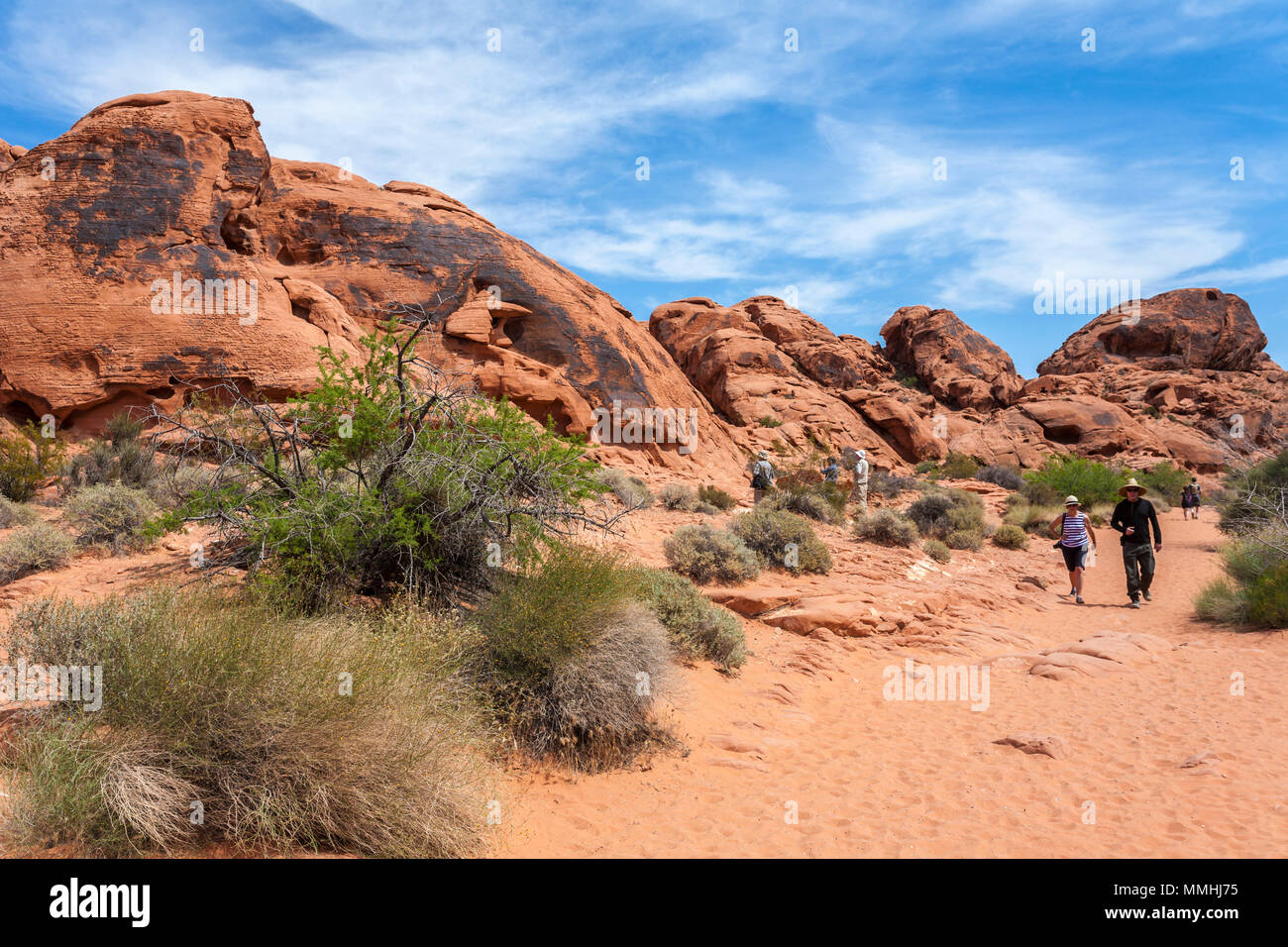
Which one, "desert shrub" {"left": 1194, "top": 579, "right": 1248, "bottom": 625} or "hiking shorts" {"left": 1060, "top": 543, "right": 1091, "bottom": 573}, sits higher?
"hiking shorts" {"left": 1060, "top": 543, "right": 1091, "bottom": 573}

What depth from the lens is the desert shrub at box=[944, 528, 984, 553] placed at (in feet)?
50.9

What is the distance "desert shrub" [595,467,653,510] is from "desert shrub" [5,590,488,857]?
32.6 ft

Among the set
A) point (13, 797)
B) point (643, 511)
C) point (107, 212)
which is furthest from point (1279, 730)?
point (107, 212)

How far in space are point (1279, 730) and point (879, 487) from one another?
1731 cm

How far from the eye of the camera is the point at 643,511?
14602 millimetres

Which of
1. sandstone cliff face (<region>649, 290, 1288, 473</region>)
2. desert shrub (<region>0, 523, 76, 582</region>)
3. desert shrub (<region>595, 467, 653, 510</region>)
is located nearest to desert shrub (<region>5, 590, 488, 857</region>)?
desert shrub (<region>0, 523, 76, 582</region>)

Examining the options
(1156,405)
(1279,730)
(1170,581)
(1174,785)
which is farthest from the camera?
(1156,405)

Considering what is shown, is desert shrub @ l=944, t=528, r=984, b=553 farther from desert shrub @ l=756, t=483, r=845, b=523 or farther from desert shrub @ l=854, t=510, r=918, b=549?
desert shrub @ l=756, t=483, r=845, b=523

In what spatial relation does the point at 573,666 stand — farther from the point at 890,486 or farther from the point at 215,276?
the point at 890,486

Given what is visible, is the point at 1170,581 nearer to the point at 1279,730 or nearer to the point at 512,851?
the point at 1279,730

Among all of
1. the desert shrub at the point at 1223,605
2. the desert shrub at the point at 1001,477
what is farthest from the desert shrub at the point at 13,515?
the desert shrub at the point at 1001,477

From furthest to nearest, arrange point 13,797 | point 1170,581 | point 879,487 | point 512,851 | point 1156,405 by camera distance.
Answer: point 1156,405, point 879,487, point 1170,581, point 512,851, point 13,797

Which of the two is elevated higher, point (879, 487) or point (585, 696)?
point (879, 487)

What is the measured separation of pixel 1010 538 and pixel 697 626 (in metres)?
12.6
